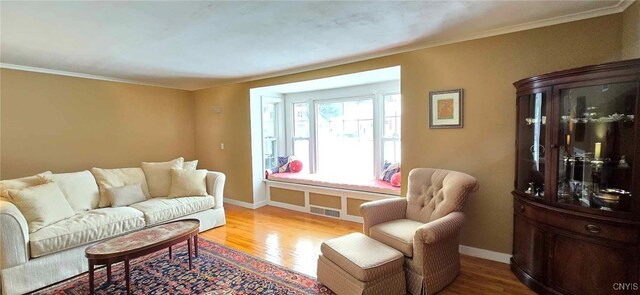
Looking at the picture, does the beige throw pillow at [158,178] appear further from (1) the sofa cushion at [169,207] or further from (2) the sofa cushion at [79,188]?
(2) the sofa cushion at [79,188]

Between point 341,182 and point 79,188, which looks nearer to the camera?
point 79,188

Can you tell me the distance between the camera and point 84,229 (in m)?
2.72

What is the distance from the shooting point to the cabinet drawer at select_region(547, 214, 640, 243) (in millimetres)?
1794

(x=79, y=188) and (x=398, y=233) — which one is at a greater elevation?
(x=79, y=188)

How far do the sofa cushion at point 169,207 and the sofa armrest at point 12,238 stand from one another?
3.32 feet

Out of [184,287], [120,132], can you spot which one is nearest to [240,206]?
[120,132]

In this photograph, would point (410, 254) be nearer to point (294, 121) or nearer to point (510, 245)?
point (510, 245)

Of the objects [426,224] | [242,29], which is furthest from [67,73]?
[426,224]

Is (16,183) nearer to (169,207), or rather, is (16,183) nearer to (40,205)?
(40,205)

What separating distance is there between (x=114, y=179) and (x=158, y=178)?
0.52 m

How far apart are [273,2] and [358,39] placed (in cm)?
112

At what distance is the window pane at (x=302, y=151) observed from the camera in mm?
5340

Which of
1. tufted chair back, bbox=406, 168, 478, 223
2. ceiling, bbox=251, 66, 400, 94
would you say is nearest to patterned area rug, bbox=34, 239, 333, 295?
tufted chair back, bbox=406, 168, 478, 223

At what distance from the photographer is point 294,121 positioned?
18.0 ft
